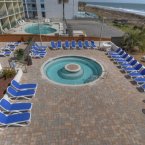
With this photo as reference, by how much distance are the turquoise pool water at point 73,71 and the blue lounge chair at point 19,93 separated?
10.5 ft

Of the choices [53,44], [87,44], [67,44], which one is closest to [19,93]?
[53,44]

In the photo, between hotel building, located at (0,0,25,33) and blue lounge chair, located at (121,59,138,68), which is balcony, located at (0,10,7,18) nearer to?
hotel building, located at (0,0,25,33)

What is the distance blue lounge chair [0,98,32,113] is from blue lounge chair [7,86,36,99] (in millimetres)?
750

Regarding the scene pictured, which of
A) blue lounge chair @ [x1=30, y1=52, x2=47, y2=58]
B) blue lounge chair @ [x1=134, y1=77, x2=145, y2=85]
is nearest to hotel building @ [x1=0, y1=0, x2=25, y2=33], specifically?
blue lounge chair @ [x1=30, y1=52, x2=47, y2=58]

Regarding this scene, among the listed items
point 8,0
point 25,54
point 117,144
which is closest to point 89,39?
point 25,54

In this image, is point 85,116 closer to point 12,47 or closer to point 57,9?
point 12,47

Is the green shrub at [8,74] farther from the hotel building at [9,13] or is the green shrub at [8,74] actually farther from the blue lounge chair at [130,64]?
the hotel building at [9,13]

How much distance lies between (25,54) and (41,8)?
109 ft

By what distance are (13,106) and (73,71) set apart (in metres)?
6.13

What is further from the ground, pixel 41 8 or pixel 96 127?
pixel 41 8

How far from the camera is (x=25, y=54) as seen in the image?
14523mm

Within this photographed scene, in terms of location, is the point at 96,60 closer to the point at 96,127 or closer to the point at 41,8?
the point at 96,127

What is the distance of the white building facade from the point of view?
42.2m

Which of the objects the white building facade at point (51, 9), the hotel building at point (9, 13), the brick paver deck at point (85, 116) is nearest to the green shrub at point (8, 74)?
the brick paver deck at point (85, 116)
